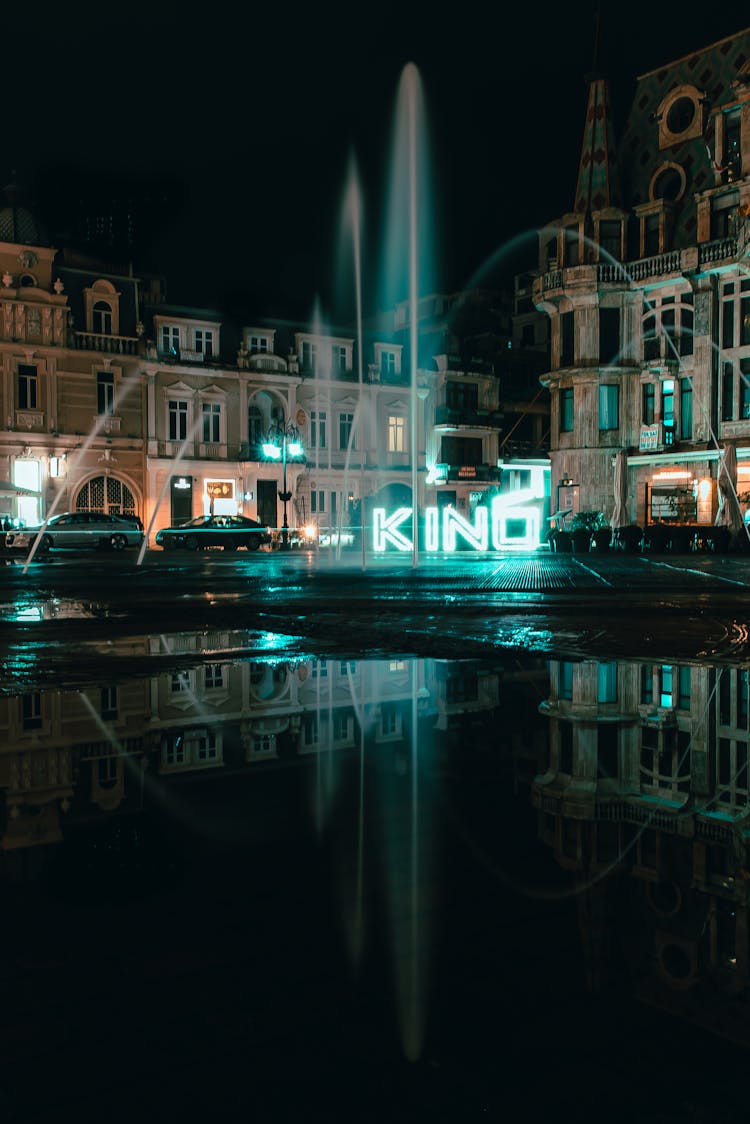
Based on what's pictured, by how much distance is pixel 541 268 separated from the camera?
182 feet

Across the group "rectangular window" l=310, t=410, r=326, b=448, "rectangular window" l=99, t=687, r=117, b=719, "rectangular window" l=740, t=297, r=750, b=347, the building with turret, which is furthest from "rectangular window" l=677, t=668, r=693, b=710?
"rectangular window" l=310, t=410, r=326, b=448

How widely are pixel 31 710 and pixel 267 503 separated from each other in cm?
5448

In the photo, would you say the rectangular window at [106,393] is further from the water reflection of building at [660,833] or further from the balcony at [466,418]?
the water reflection of building at [660,833]

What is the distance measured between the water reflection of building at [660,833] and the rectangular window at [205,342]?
176ft

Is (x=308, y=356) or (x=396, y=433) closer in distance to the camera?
(x=308, y=356)

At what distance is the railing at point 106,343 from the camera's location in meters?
54.3

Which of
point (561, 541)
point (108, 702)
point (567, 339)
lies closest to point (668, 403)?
point (567, 339)

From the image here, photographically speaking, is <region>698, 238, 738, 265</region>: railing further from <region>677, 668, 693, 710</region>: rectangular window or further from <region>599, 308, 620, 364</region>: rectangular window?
<region>677, 668, 693, 710</region>: rectangular window

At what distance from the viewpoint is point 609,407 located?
170ft

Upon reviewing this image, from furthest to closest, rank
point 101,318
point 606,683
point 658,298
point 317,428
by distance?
1. point 317,428
2. point 101,318
3. point 658,298
4. point 606,683

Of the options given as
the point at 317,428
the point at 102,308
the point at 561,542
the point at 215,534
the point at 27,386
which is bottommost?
the point at 561,542

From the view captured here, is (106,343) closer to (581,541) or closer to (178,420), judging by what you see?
(178,420)

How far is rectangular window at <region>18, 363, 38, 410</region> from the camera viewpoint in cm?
5238

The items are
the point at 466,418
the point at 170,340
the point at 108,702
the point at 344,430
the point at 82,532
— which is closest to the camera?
the point at 108,702
